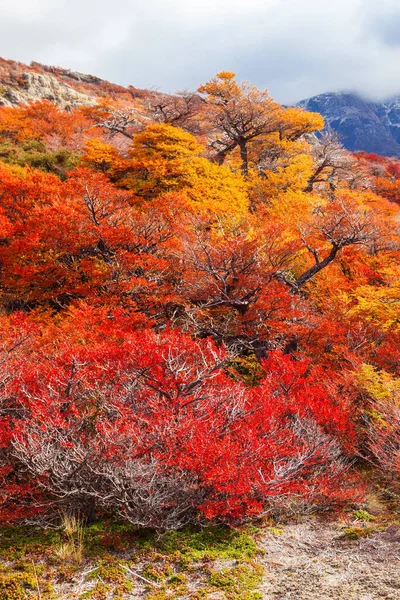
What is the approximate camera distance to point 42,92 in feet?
186

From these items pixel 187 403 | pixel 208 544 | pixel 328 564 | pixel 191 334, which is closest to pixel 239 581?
pixel 208 544

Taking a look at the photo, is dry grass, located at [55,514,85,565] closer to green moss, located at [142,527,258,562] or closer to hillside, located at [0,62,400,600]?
hillside, located at [0,62,400,600]

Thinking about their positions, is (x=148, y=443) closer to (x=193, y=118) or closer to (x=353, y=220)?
(x=353, y=220)

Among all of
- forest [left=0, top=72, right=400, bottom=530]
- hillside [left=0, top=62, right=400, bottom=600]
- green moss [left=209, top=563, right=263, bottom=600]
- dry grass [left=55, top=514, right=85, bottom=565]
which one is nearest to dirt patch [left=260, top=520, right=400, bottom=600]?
hillside [left=0, top=62, right=400, bottom=600]

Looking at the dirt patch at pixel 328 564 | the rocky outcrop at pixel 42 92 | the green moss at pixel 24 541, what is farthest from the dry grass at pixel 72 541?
the rocky outcrop at pixel 42 92

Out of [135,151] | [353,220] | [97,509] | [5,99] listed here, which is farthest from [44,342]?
[5,99]

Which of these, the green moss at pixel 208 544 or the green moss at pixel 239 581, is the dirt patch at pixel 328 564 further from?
the green moss at pixel 208 544

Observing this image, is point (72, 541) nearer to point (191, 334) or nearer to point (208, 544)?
point (208, 544)

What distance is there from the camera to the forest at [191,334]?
260 inches

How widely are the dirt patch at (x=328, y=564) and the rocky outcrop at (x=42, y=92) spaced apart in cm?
5897

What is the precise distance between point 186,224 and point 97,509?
1330cm

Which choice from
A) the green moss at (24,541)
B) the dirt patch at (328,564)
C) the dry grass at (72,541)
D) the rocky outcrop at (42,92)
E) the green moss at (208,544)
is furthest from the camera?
the rocky outcrop at (42,92)

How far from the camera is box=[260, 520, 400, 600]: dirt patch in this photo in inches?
195

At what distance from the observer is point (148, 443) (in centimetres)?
668
